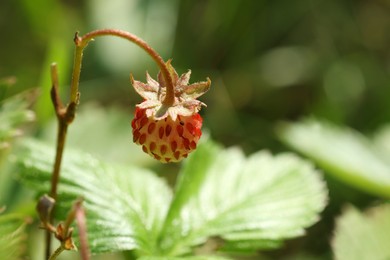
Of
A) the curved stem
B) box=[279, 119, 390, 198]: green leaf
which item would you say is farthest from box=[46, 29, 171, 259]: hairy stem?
box=[279, 119, 390, 198]: green leaf

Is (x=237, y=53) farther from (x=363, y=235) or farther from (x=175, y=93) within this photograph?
(x=175, y=93)

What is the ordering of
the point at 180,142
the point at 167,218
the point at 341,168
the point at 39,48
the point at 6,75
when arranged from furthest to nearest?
the point at 39,48 → the point at 6,75 → the point at 341,168 → the point at 167,218 → the point at 180,142

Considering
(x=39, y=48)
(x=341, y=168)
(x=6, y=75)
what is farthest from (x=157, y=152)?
(x=39, y=48)

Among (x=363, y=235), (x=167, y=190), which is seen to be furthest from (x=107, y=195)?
(x=363, y=235)

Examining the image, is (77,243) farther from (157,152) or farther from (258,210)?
(258,210)

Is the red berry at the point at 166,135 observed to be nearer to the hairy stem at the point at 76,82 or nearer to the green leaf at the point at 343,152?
the hairy stem at the point at 76,82

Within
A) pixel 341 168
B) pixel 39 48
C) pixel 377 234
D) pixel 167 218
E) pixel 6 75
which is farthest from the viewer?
pixel 39 48

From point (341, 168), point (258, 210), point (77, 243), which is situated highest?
point (341, 168)
